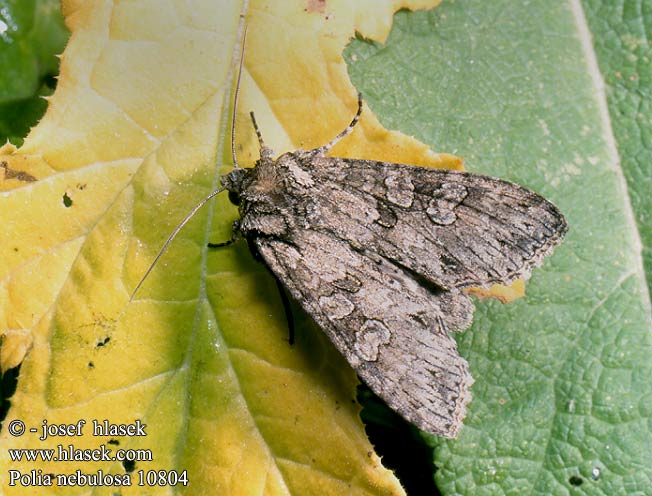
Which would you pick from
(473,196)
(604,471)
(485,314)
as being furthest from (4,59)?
(604,471)

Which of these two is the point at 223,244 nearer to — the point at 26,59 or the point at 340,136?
the point at 340,136

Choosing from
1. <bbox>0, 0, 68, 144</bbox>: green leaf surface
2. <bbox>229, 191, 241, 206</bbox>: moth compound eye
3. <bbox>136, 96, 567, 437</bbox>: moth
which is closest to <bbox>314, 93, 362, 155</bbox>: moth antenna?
<bbox>136, 96, 567, 437</bbox>: moth

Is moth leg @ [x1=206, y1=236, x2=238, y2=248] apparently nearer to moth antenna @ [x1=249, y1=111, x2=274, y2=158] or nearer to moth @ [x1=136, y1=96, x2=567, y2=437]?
moth @ [x1=136, y1=96, x2=567, y2=437]

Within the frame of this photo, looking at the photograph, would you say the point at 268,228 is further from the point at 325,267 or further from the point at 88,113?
the point at 88,113

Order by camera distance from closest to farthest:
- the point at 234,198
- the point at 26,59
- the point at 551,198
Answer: the point at 234,198, the point at 551,198, the point at 26,59

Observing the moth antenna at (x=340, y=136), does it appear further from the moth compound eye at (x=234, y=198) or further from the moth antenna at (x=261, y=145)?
the moth compound eye at (x=234, y=198)

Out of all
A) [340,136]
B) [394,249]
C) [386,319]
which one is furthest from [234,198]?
[386,319]
